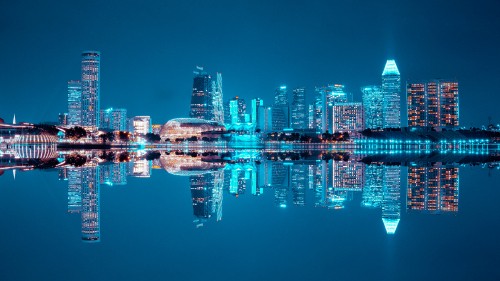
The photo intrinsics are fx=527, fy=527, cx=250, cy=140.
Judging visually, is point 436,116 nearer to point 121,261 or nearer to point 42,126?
point 42,126

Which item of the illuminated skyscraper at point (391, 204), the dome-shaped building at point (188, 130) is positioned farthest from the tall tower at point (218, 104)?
the illuminated skyscraper at point (391, 204)

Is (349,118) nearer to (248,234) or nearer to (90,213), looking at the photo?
(90,213)

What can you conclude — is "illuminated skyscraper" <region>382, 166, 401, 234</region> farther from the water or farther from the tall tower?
→ the tall tower

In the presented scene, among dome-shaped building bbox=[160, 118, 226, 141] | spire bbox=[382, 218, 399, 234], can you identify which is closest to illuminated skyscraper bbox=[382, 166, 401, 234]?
spire bbox=[382, 218, 399, 234]

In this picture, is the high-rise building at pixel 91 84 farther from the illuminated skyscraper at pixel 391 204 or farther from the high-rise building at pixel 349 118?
the illuminated skyscraper at pixel 391 204

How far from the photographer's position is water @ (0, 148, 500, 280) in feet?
26.7

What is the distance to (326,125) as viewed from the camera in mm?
195250

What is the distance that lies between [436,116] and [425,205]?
636 ft

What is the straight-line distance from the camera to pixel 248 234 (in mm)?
10812

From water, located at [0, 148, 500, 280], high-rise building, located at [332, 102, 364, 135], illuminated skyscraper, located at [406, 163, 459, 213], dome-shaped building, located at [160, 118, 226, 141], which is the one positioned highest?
high-rise building, located at [332, 102, 364, 135]

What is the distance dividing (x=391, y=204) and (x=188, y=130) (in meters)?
158

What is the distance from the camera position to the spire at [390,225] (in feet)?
36.0

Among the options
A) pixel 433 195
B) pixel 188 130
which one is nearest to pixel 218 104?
pixel 188 130

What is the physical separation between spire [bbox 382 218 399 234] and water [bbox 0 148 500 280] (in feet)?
0.08
